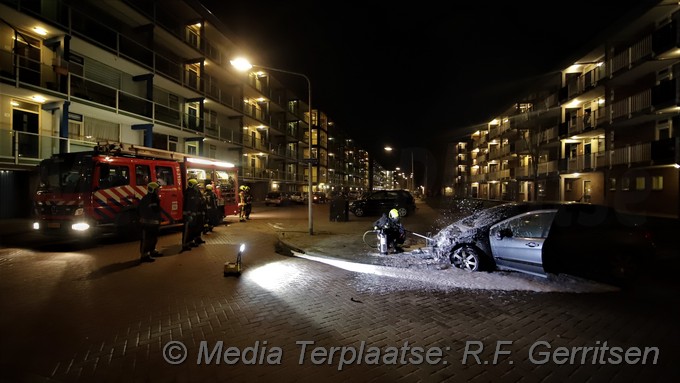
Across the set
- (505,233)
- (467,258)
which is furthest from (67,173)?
(505,233)

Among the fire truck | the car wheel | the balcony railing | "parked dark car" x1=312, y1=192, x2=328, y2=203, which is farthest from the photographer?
"parked dark car" x1=312, y1=192, x2=328, y2=203

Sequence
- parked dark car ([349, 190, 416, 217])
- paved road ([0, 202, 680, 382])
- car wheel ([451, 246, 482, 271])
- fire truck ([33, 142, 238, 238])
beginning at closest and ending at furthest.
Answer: paved road ([0, 202, 680, 382])
car wheel ([451, 246, 482, 271])
fire truck ([33, 142, 238, 238])
parked dark car ([349, 190, 416, 217])

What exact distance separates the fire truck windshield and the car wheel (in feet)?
33.6

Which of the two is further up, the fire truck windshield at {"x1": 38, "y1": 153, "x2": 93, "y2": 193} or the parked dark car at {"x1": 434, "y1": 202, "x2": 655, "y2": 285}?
the fire truck windshield at {"x1": 38, "y1": 153, "x2": 93, "y2": 193}

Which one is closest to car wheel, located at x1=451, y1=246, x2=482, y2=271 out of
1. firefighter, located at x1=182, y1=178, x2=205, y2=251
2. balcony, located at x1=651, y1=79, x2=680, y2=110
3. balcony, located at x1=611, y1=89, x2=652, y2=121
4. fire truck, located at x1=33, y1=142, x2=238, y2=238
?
firefighter, located at x1=182, y1=178, x2=205, y2=251

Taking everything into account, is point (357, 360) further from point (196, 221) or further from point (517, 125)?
point (517, 125)

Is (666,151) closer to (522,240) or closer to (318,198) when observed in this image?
(522,240)

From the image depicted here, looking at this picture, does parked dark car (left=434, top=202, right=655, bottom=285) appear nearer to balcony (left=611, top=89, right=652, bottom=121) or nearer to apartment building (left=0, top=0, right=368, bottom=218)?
apartment building (left=0, top=0, right=368, bottom=218)

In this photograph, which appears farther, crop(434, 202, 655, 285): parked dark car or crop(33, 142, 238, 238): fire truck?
crop(33, 142, 238, 238): fire truck

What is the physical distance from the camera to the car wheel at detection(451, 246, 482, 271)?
23.6 ft

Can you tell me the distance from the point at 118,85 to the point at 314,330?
24126 millimetres

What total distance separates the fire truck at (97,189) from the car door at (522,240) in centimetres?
1053

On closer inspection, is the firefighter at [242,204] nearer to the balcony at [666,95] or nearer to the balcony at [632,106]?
the balcony at [666,95]

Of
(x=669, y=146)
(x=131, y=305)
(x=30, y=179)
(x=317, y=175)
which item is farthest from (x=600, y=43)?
(x=317, y=175)
